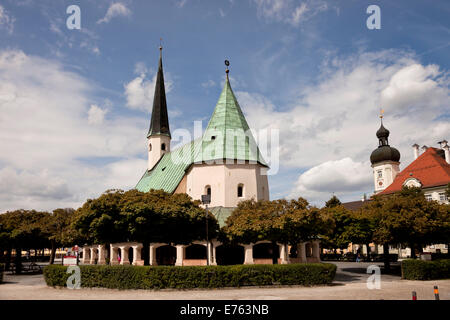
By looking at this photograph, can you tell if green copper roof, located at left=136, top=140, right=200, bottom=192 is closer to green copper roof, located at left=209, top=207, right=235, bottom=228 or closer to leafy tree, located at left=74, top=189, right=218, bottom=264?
green copper roof, located at left=209, top=207, right=235, bottom=228

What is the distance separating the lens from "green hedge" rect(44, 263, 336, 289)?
21.9 metres

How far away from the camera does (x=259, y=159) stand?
145 feet

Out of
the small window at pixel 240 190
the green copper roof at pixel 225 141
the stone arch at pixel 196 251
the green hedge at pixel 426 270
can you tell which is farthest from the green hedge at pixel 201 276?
the green copper roof at pixel 225 141

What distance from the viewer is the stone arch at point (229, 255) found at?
123 feet

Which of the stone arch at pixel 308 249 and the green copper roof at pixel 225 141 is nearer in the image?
the stone arch at pixel 308 249

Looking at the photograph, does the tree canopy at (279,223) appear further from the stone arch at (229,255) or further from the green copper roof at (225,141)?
the green copper roof at (225,141)

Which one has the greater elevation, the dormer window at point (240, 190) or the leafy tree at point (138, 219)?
the dormer window at point (240, 190)

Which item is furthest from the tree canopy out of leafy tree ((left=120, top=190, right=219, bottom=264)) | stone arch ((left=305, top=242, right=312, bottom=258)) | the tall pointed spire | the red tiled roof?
the red tiled roof

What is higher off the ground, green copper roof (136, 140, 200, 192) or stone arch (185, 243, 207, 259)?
green copper roof (136, 140, 200, 192)

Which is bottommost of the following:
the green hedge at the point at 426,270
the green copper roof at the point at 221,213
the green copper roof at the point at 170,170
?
the green hedge at the point at 426,270

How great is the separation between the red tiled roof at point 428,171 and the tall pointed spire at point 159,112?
43530 mm

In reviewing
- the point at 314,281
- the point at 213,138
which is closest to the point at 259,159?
the point at 213,138

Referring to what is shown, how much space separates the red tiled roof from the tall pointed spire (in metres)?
43.5
